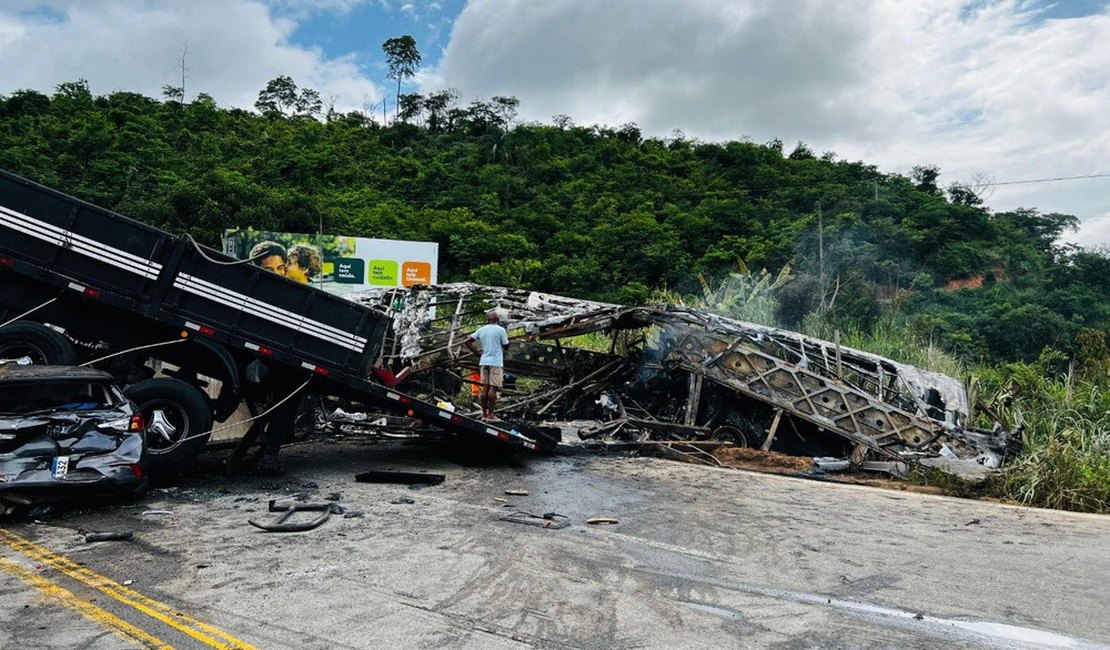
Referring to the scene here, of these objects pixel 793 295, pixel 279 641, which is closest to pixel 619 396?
pixel 279 641

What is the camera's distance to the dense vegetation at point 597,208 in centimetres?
3459

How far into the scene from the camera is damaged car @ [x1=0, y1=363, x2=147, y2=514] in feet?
24.8

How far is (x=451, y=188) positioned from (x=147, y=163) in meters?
17.4

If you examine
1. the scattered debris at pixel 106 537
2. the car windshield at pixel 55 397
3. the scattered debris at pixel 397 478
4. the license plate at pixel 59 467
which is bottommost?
the scattered debris at pixel 397 478

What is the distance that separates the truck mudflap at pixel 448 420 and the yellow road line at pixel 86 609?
4.90m

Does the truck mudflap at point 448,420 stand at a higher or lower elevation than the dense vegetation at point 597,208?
lower

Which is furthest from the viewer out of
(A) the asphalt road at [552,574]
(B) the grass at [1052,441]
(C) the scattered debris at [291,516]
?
(B) the grass at [1052,441]

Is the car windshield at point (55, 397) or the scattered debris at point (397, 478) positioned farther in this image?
the scattered debris at point (397, 478)

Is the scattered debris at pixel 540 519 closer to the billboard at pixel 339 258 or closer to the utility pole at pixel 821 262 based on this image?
the utility pole at pixel 821 262

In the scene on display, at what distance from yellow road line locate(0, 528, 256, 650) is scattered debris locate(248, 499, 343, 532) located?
169cm

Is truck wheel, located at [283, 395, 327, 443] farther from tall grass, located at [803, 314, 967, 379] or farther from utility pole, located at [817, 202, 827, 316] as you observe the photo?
utility pole, located at [817, 202, 827, 316]

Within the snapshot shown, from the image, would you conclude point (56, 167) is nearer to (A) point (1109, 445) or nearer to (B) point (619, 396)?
(B) point (619, 396)

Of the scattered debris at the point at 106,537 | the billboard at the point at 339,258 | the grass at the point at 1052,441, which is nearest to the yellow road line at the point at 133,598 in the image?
the scattered debris at the point at 106,537

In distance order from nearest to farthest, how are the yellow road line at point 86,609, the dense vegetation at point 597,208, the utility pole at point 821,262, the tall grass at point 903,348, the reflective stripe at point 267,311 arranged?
the yellow road line at point 86,609
the reflective stripe at point 267,311
the tall grass at point 903,348
the utility pole at point 821,262
the dense vegetation at point 597,208
